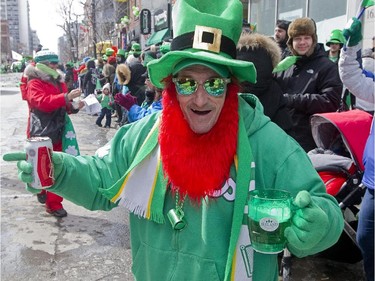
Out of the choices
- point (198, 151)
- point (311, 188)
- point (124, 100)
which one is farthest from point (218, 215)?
point (124, 100)

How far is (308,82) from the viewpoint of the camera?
154 inches

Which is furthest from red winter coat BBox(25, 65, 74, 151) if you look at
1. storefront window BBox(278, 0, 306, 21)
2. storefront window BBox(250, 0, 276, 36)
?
storefront window BBox(250, 0, 276, 36)

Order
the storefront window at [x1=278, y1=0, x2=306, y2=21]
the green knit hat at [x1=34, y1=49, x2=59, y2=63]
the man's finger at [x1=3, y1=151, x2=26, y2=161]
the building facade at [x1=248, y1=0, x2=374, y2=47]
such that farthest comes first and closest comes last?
the storefront window at [x1=278, y1=0, x2=306, y2=21] → the building facade at [x1=248, y1=0, x2=374, y2=47] → the green knit hat at [x1=34, y1=49, x2=59, y2=63] → the man's finger at [x1=3, y1=151, x2=26, y2=161]

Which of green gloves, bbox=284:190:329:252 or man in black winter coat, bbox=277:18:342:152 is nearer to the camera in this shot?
green gloves, bbox=284:190:329:252

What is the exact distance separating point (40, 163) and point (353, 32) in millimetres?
2151

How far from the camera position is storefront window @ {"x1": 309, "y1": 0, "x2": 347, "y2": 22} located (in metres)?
7.64

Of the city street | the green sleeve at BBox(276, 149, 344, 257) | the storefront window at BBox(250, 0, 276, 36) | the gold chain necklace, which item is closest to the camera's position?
the green sleeve at BBox(276, 149, 344, 257)

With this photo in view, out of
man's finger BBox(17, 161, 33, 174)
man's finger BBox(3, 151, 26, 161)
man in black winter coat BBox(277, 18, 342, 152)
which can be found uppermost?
man in black winter coat BBox(277, 18, 342, 152)

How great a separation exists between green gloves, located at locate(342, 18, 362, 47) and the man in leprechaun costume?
4.20 ft

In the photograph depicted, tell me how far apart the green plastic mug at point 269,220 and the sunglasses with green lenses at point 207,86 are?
505mm

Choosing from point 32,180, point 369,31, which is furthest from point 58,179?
point 369,31

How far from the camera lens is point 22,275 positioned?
380 cm

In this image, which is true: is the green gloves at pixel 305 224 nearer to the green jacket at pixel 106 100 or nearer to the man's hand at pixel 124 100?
the man's hand at pixel 124 100

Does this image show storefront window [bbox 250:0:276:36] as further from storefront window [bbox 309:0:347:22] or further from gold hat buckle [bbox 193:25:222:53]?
gold hat buckle [bbox 193:25:222:53]
